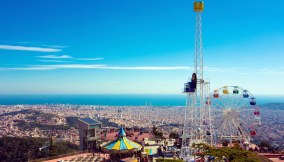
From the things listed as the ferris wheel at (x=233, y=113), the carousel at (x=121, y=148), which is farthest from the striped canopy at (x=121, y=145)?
the ferris wheel at (x=233, y=113)

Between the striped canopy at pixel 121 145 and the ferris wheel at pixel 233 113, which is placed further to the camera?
the ferris wheel at pixel 233 113

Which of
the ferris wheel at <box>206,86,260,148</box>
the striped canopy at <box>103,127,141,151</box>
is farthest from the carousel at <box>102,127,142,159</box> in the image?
the ferris wheel at <box>206,86,260,148</box>

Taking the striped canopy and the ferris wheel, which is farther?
the ferris wheel

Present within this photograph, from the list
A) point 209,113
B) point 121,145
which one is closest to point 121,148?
point 121,145

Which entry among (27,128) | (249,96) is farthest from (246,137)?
(27,128)

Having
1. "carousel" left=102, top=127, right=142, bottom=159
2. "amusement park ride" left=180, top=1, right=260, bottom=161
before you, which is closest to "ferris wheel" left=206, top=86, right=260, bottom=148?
"amusement park ride" left=180, top=1, right=260, bottom=161

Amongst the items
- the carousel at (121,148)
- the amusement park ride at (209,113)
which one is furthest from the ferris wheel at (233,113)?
the carousel at (121,148)

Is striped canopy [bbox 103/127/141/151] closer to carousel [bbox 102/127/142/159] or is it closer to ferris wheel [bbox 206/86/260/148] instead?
carousel [bbox 102/127/142/159]

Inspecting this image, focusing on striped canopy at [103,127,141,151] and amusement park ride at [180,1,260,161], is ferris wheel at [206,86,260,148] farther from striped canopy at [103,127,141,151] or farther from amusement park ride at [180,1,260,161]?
striped canopy at [103,127,141,151]

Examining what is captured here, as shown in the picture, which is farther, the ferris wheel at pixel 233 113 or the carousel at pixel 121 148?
the ferris wheel at pixel 233 113

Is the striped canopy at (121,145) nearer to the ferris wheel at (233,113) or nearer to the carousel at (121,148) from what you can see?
the carousel at (121,148)

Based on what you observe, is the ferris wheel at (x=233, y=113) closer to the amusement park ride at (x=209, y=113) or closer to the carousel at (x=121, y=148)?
the amusement park ride at (x=209, y=113)

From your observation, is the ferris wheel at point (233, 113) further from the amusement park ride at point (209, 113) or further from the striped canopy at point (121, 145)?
the striped canopy at point (121, 145)
